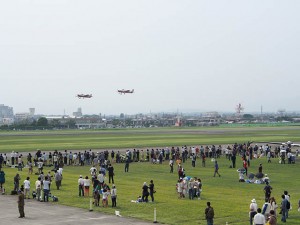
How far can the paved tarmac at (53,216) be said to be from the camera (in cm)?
2500

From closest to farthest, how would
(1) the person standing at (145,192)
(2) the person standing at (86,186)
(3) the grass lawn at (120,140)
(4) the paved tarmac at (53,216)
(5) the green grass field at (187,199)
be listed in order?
(4) the paved tarmac at (53,216)
(5) the green grass field at (187,199)
(1) the person standing at (145,192)
(2) the person standing at (86,186)
(3) the grass lawn at (120,140)

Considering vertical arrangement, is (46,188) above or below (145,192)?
above

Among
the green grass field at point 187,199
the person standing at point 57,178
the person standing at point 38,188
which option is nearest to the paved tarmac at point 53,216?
the green grass field at point 187,199

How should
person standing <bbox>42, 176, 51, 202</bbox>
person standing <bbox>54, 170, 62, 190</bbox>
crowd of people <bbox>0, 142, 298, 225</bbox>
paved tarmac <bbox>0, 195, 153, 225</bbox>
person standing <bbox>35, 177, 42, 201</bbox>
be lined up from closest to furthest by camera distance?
paved tarmac <bbox>0, 195, 153, 225</bbox> < crowd of people <bbox>0, 142, 298, 225</bbox> < person standing <bbox>42, 176, 51, 202</bbox> < person standing <bbox>35, 177, 42, 201</bbox> < person standing <bbox>54, 170, 62, 190</bbox>

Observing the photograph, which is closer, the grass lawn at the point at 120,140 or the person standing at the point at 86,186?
the person standing at the point at 86,186

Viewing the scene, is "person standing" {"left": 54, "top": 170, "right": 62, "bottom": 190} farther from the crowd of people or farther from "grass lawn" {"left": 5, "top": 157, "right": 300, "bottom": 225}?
"grass lawn" {"left": 5, "top": 157, "right": 300, "bottom": 225}

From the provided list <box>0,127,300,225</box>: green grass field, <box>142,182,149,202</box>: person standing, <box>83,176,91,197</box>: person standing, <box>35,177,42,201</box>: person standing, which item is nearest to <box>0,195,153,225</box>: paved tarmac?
<box>0,127,300,225</box>: green grass field

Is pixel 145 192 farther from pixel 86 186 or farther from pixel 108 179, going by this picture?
pixel 108 179

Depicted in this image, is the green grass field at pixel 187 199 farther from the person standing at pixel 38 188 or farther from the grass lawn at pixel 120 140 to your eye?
the grass lawn at pixel 120 140

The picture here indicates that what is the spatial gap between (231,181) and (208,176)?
358 cm

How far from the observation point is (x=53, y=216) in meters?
26.5

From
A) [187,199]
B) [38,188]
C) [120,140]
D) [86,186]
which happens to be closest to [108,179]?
[86,186]

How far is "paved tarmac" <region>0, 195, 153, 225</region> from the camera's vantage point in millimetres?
25000

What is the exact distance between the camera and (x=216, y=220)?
25172mm
